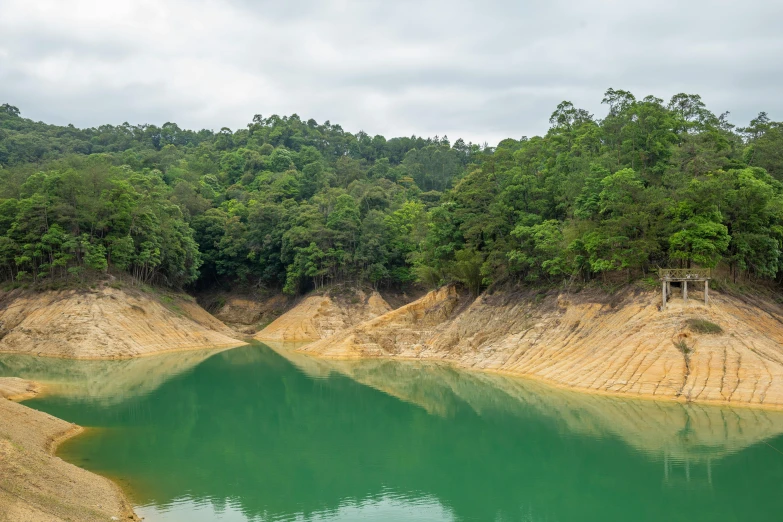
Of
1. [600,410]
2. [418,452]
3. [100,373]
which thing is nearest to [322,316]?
[100,373]

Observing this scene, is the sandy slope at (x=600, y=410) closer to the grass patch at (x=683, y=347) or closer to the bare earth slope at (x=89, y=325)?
the grass patch at (x=683, y=347)

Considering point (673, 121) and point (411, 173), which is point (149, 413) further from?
point (411, 173)

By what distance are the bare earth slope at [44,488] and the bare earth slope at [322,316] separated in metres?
45.1

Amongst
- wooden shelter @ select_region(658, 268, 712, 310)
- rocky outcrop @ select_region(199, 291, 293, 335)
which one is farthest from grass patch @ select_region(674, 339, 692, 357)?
rocky outcrop @ select_region(199, 291, 293, 335)

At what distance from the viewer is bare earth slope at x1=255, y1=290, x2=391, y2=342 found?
6694 cm

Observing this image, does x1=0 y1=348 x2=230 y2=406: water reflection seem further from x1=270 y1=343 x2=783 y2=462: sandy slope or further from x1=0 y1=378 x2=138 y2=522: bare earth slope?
x1=0 y1=378 x2=138 y2=522: bare earth slope

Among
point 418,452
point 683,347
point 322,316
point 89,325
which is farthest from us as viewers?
point 322,316

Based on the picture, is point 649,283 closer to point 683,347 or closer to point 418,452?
point 683,347

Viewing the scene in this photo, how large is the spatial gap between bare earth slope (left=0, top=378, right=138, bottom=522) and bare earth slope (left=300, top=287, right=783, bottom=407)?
24.3 metres

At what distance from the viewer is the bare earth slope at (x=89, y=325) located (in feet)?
167

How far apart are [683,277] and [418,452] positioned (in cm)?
1938

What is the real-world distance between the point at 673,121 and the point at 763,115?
19903mm

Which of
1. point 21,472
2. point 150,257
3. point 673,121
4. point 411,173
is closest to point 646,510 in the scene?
point 21,472

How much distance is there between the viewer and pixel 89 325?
5206 cm
